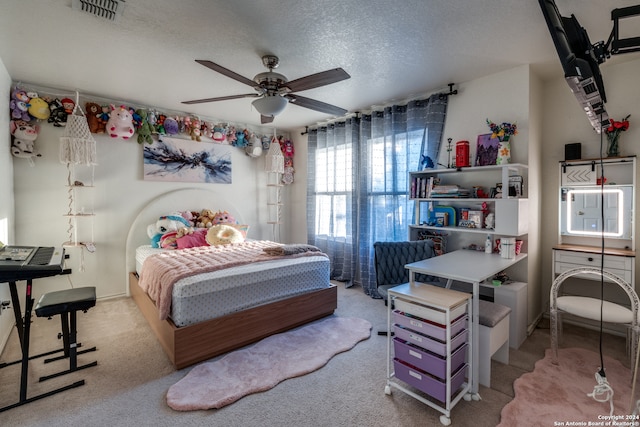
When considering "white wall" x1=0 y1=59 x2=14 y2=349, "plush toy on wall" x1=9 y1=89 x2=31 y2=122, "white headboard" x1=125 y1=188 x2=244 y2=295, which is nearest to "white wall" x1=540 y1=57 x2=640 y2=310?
"white headboard" x1=125 y1=188 x2=244 y2=295

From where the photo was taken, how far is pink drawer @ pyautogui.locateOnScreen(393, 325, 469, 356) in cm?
180

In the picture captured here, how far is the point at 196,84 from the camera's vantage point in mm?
3348

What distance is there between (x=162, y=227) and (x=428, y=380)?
3.64 m

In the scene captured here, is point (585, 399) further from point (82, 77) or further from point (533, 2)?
point (82, 77)

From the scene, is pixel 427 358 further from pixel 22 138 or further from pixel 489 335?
pixel 22 138

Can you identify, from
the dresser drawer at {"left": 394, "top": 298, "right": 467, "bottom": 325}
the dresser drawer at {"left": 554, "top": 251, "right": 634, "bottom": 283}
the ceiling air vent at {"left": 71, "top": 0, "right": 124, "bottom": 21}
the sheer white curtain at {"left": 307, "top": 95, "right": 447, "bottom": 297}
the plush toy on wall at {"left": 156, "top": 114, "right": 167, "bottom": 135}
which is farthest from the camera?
the plush toy on wall at {"left": 156, "top": 114, "right": 167, "bottom": 135}

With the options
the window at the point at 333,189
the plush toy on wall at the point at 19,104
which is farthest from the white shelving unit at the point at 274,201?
the plush toy on wall at the point at 19,104

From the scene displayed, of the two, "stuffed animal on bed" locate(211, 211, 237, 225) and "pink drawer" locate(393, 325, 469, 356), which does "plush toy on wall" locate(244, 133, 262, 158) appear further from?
"pink drawer" locate(393, 325, 469, 356)

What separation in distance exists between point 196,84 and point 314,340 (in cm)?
300

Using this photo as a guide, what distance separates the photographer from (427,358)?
1857mm

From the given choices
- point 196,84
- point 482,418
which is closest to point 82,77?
point 196,84

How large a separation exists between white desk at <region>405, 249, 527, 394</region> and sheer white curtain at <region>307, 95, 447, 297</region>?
45.6 inches

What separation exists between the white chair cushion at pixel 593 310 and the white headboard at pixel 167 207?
4289mm

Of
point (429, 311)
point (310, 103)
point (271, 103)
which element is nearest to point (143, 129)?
point (271, 103)
